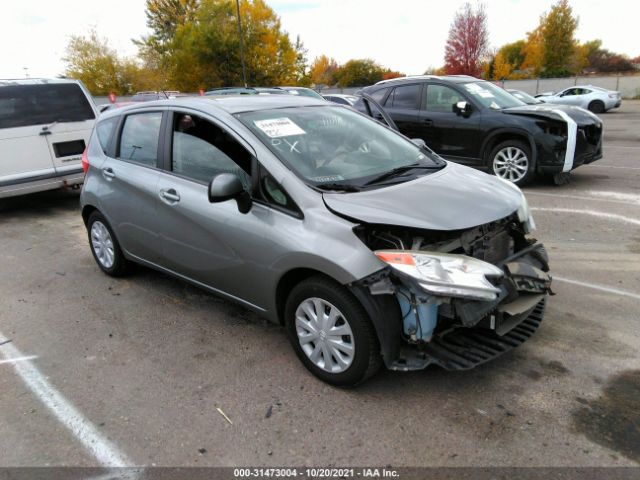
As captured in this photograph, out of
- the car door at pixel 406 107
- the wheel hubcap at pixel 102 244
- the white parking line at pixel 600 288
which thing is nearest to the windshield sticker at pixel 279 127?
the wheel hubcap at pixel 102 244

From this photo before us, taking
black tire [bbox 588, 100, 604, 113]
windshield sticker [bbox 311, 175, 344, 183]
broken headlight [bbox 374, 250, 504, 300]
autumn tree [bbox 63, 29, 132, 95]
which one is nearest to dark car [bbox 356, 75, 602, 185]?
windshield sticker [bbox 311, 175, 344, 183]

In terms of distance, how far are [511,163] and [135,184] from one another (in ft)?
20.1

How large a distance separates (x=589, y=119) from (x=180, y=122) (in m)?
6.84

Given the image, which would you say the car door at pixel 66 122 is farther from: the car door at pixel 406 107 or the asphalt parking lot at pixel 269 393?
the car door at pixel 406 107

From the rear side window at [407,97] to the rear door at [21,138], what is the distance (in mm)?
5941

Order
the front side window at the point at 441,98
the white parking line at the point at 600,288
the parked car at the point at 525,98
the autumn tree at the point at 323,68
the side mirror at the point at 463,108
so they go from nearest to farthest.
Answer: the white parking line at the point at 600,288, the side mirror at the point at 463,108, the front side window at the point at 441,98, the parked car at the point at 525,98, the autumn tree at the point at 323,68

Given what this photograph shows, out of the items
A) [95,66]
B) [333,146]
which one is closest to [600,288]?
[333,146]

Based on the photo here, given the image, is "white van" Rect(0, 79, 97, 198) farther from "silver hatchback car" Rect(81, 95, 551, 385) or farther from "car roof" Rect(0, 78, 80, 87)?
"silver hatchback car" Rect(81, 95, 551, 385)

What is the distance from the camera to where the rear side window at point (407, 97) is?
8.88m

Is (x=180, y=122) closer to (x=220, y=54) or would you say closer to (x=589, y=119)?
(x=589, y=119)

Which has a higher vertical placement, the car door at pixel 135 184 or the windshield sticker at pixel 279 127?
the windshield sticker at pixel 279 127

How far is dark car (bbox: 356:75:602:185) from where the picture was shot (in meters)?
7.63

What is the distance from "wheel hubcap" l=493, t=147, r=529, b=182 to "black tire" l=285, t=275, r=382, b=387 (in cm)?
607

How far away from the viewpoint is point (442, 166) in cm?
379
